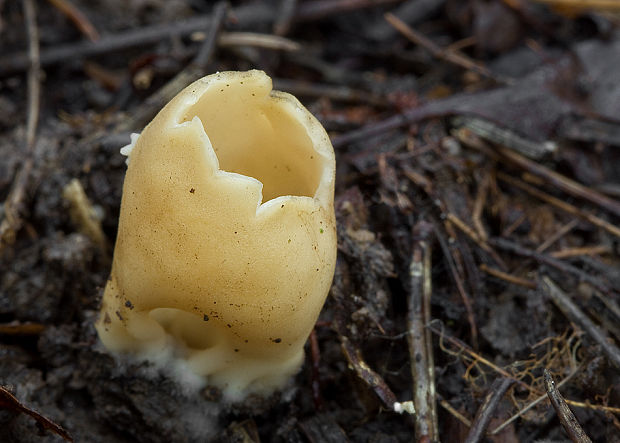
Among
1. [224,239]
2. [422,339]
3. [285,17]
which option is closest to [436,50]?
[285,17]

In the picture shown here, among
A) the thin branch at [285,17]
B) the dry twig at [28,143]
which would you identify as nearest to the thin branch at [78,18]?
the dry twig at [28,143]

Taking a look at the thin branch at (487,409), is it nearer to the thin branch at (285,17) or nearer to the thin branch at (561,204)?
the thin branch at (561,204)

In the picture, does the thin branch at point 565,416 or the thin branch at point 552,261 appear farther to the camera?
the thin branch at point 552,261

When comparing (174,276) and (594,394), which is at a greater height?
(174,276)

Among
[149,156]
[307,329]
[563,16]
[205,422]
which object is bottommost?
[205,422]

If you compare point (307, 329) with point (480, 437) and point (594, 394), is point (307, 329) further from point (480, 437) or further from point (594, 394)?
point (594, 394)

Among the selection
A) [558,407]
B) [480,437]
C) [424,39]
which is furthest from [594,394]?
[424,39]

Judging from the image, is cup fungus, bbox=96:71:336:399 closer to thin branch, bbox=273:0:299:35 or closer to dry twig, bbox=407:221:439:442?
dry twig, bbox=407:221:439:442
